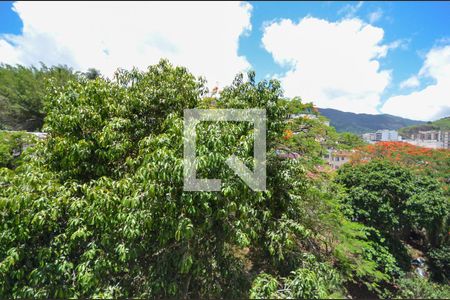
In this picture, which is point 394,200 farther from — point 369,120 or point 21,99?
point 369,120

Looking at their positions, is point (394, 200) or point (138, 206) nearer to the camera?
point (138, 206)

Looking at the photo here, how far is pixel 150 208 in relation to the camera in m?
2.92

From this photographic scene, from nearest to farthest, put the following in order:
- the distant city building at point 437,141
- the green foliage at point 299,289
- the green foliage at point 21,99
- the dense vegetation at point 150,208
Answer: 1. the green foliage at point 299,289
2. the dense vegetation at point 150,208
3. the green foliage at point 21,99
4. the distant city building at point 437,141

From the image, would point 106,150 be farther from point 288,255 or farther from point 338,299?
point 338,299

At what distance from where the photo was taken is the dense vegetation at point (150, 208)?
2873 millimetres

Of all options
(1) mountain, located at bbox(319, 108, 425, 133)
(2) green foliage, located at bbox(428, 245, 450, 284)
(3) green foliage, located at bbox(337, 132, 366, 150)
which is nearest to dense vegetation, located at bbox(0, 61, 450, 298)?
(3) green foliage, located at bbox(337, 132, 366, 150)

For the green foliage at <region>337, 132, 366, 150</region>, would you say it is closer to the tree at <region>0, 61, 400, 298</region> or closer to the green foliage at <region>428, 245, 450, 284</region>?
the tree at <region>0, 61, 400, 298</region>

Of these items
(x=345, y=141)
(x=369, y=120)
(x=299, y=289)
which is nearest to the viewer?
(x=299, y=289)

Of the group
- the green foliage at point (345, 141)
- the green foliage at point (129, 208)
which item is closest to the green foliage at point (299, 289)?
the green foliage at point (129, 208)

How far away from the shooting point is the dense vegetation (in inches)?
113

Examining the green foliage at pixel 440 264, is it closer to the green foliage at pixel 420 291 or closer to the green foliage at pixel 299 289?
the green foliage at pixel 420 291

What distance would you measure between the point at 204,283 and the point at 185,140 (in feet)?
6.98

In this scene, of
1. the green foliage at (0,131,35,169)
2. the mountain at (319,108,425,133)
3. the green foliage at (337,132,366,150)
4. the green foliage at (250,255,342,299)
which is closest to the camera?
the green foliage at (250,255,342,299)

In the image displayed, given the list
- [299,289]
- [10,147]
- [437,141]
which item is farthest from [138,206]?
[437,141]
